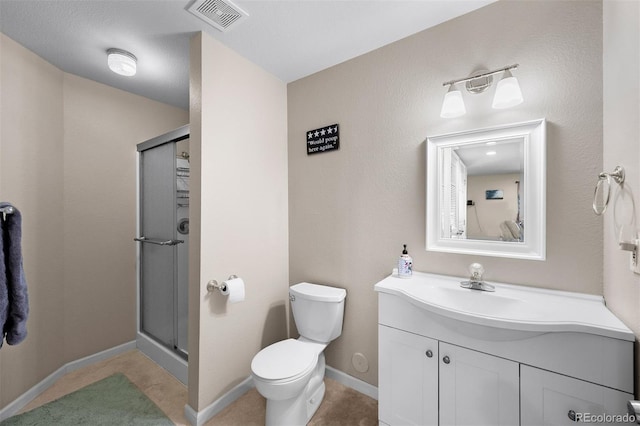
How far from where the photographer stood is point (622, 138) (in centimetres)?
97

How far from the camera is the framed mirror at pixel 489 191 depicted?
1288 mm

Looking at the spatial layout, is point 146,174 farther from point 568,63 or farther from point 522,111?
point 568,63

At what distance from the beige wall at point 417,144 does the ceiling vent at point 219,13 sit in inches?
28.9

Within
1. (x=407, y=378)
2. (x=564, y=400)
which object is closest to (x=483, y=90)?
(x=564, y=400)

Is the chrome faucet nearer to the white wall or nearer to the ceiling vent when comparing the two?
the white wall

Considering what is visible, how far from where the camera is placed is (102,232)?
2.22 metres

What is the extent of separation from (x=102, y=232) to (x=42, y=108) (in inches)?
39.6

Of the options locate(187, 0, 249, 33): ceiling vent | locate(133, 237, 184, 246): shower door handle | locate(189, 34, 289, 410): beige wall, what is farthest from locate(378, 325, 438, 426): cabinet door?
locate(187, 0, 249, 33): ceiling vent

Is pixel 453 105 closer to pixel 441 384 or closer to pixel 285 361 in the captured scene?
pixel 441 384

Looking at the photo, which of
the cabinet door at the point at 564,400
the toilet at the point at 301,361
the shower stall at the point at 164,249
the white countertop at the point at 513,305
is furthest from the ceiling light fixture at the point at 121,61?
the cabinet door at the point at 564,400

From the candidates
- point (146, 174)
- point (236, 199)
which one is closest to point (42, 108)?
point (146, 174)

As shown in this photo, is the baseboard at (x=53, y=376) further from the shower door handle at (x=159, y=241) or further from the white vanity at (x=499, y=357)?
the white vanity at (x=499, y=357)

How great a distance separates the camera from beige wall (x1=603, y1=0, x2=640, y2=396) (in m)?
0.86

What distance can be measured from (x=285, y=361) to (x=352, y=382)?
0.69 metres
